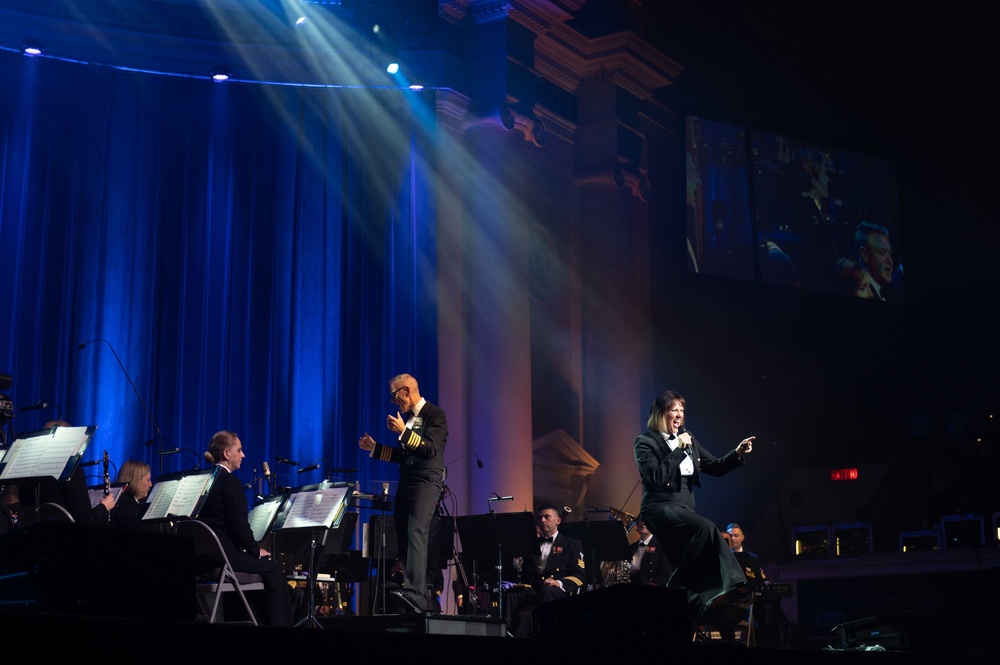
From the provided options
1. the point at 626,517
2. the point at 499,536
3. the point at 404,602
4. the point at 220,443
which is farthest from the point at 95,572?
the point at 626,517

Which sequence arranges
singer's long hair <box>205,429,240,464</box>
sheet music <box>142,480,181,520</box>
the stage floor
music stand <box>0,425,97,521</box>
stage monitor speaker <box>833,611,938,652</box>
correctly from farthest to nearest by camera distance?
stage monitor speaker <box>833,611,938,652</box>
singer's long hair <box>205,429,240,464</box>
sheet music <box>142,480,181,520</box>
music stand <box>0,425,97,521</box>
the stage floor

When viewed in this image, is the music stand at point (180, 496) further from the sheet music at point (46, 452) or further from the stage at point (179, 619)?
the stage at point (179, 619)

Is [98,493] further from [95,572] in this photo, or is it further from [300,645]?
[300,645]

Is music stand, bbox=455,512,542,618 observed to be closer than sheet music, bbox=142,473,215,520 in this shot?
No

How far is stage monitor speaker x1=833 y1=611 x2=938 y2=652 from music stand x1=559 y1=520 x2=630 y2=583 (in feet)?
8.14

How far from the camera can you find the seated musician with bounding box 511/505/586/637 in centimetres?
1012

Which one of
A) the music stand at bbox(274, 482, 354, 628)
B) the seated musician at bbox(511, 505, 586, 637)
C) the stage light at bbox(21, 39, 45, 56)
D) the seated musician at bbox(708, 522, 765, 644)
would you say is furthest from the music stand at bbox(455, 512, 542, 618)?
the stage light at bbox(21, 39, 45, 56)

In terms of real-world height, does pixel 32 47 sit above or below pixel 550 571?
above

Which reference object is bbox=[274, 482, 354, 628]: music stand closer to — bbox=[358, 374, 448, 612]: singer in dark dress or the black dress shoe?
bbox=[358, 374, 448, 612]: singer in dark dress

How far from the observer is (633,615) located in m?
4.50

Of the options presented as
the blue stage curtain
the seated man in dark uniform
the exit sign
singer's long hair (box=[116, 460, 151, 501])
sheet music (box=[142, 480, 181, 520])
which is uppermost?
the blue stage curtain

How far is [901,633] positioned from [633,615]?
4283 millimetres

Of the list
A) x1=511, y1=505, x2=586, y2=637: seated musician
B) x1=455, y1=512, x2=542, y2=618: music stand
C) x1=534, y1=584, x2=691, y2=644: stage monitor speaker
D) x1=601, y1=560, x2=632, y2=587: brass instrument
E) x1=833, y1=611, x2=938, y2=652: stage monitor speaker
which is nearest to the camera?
x1=534, y1=584, x2=691, y2=644: stage monitor speaker

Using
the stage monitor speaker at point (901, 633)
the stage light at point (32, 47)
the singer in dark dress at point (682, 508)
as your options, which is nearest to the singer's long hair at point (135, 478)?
the singer in dark dress at point (682, 508)
